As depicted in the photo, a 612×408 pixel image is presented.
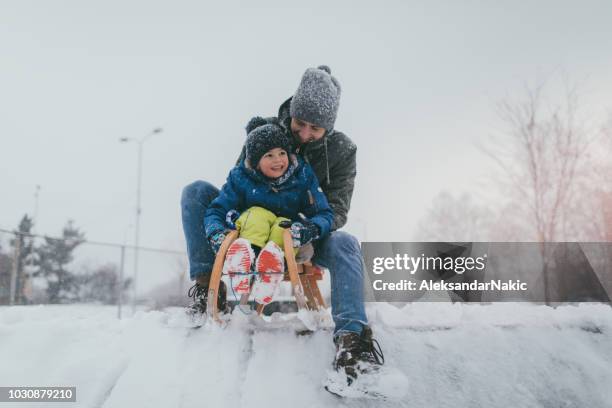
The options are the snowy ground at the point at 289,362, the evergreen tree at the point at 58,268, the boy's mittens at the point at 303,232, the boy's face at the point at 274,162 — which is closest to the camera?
the snowy ground at the point at 289,362

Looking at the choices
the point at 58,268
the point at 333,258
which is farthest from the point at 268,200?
the point at 58,268

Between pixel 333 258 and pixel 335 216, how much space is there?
0.52 m

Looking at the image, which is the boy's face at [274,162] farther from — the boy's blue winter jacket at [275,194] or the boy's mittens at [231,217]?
the boy's mittens at [231,217]

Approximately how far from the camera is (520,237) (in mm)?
16000

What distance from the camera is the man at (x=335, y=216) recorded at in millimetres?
1977

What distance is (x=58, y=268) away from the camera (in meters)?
8.20

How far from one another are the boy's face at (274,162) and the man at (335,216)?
15.2 inches

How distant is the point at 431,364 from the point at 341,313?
1.75 feet

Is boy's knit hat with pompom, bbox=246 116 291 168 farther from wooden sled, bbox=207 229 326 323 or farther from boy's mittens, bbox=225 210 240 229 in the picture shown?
wooden sled, bbox=207 229 326 323

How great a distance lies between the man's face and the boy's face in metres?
0.39

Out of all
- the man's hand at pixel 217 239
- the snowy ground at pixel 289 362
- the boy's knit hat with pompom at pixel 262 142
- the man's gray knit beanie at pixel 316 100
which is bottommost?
the snowy ground at pixel 289 362

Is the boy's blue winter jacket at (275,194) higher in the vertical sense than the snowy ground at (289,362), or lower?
higher

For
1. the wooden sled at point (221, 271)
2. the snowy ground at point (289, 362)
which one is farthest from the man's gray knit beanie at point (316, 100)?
the snowy ground at point (289, 362)

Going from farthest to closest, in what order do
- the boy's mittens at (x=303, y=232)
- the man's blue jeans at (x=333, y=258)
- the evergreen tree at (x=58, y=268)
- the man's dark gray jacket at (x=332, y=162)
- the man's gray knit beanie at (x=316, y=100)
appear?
the evergreen tree at (x=58, y=268), the man's dark gray jacket at (x=332, y=162), the man's gray knit beanie at (x=316, y=100), the boy's mittens at (x=303, y=232), the man's blue jeans at (x=333, y=258)
